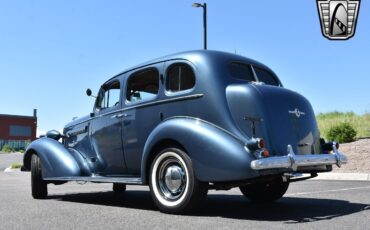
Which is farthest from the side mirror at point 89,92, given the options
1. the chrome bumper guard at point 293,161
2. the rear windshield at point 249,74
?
the chrome bumper guard at point 293,161

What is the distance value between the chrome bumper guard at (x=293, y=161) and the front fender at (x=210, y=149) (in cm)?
15

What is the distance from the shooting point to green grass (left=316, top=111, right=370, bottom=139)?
21.2m

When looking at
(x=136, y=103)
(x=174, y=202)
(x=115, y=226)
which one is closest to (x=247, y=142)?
(x=174, y=202)

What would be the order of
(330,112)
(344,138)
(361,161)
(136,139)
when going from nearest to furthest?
(136,139) → (361,161) → (344,138) → (330,112)

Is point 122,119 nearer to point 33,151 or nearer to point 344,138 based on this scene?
point 33,151

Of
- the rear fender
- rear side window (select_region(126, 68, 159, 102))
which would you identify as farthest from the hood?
the rear fender

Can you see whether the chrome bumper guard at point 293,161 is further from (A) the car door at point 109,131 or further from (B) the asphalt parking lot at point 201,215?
(A) the car door at point 109,131

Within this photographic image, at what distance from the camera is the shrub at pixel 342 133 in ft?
62.3

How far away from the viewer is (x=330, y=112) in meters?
27.4

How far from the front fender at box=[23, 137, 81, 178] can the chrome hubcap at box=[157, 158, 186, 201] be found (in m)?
2.16

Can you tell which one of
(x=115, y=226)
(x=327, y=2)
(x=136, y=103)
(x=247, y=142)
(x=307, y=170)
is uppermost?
(x=327, y=2)

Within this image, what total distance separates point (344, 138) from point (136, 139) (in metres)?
14.8

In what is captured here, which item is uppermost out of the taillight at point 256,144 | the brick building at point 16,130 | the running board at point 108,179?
the brick building at point 16,130

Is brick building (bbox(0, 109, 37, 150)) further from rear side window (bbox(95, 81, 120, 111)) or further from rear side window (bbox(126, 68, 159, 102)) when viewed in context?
rear side window (bbox(126, 68, 159, 102))
